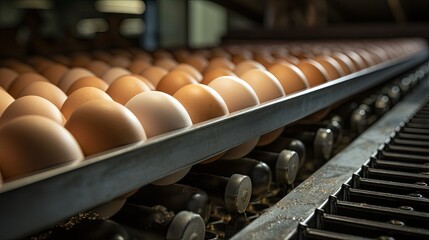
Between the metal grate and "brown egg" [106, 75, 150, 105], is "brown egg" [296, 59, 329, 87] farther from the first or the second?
"brown egg" [106, 75, 150, 105]

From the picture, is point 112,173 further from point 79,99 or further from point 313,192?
point 313,192

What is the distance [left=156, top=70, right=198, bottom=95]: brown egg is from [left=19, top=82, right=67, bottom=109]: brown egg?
0.28 metres

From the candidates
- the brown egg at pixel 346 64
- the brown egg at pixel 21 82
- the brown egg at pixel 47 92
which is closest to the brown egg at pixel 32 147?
the brown egg at pixel 47 92

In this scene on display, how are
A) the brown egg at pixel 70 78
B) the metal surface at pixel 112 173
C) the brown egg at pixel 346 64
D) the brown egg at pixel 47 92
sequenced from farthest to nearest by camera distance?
the brown egg at pixel 346 64 < the brown egg at pixel 70 78 < the brown egg at pixel 47 92 < the metal surface at pixel 112 173

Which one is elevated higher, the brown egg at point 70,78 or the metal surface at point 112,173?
the brown egg at point 70,78

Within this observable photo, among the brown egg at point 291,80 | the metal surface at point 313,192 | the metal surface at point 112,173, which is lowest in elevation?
the metal surface at point 313,192

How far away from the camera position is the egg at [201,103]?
101cm

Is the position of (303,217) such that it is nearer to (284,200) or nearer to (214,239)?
(284,200)

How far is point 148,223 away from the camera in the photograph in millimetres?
916

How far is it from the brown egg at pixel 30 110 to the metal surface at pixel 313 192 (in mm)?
405

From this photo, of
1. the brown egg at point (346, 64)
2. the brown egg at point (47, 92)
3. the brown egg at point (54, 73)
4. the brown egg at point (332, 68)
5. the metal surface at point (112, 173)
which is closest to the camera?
the metal surface at point (112, 173)

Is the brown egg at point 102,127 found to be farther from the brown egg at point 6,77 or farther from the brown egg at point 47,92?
the brown egg at point 6,77

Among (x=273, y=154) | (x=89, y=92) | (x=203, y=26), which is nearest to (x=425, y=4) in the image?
(x=203, y=26)

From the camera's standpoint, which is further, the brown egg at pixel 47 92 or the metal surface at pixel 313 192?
the brown egg at pixel 47 92
